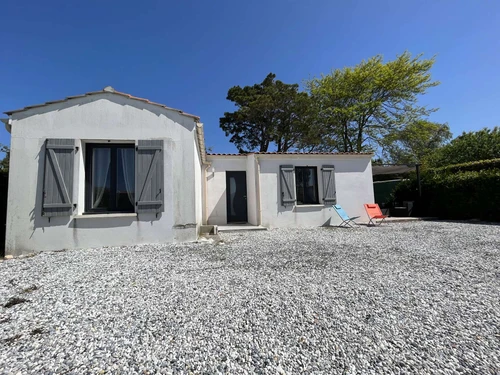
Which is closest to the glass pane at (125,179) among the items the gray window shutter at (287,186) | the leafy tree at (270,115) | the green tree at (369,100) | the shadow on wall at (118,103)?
the shadow on wall at (118,103)

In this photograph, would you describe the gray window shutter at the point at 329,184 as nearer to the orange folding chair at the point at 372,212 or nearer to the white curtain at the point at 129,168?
the orange folding chair at the point at 372,212

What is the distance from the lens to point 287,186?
771 cm

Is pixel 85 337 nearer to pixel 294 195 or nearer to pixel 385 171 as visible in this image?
pixel 294 195

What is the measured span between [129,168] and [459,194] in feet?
38.1

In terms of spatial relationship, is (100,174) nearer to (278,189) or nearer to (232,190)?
(232,190)

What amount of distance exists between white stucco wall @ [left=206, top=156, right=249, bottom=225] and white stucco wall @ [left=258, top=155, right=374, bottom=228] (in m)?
1.54

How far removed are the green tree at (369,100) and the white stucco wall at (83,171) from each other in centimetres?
1417

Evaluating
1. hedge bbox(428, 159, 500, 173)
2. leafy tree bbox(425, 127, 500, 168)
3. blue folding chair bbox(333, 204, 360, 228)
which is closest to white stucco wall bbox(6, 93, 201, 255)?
blue folding chair bbox(333, 204, 360, 228)

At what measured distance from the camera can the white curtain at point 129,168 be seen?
16.1 feet

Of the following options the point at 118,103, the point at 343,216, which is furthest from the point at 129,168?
the point at 343,216

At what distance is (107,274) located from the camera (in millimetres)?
3092

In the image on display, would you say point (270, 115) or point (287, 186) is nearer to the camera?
point (287, 186)

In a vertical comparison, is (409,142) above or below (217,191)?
above

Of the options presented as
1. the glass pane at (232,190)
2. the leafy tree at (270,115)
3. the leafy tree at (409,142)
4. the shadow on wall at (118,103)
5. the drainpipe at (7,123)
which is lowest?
the glass pane at (232,190)
